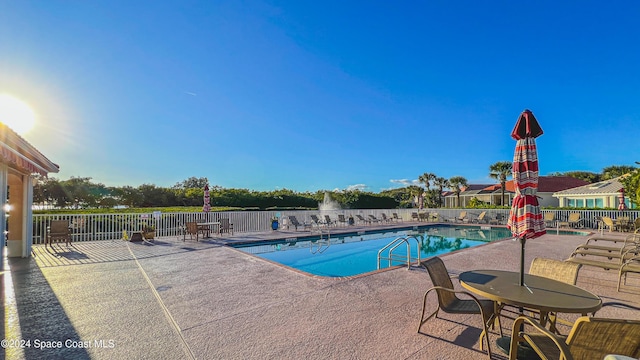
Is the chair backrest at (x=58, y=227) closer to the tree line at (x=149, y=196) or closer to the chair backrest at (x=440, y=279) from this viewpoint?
the chair backrest at (x=440, y=279)

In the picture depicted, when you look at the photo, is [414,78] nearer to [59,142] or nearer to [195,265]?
Result: [195,265]

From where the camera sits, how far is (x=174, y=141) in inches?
741

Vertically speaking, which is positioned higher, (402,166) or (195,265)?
(402,166)

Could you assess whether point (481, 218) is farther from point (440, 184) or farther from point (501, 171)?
point (440, 184)

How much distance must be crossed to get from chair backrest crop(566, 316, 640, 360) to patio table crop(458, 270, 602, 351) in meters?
0.51

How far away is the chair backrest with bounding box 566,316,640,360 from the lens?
5.45 ft

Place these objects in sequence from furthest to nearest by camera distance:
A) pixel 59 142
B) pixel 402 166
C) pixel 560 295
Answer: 1. pixel 402 166
2. pixel 59 142
3. pixel 560 295

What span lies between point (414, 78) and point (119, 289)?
1701 centimetres

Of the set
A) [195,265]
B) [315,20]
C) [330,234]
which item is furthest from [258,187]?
[195,265]

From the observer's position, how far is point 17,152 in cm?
486

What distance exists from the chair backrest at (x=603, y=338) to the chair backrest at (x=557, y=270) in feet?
5.71

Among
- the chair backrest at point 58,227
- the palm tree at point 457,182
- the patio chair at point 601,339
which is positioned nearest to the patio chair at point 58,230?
the chair backrest at point 58,227

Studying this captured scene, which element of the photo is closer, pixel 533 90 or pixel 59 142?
pixel 59 142

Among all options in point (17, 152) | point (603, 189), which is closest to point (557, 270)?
point (17, 152)
